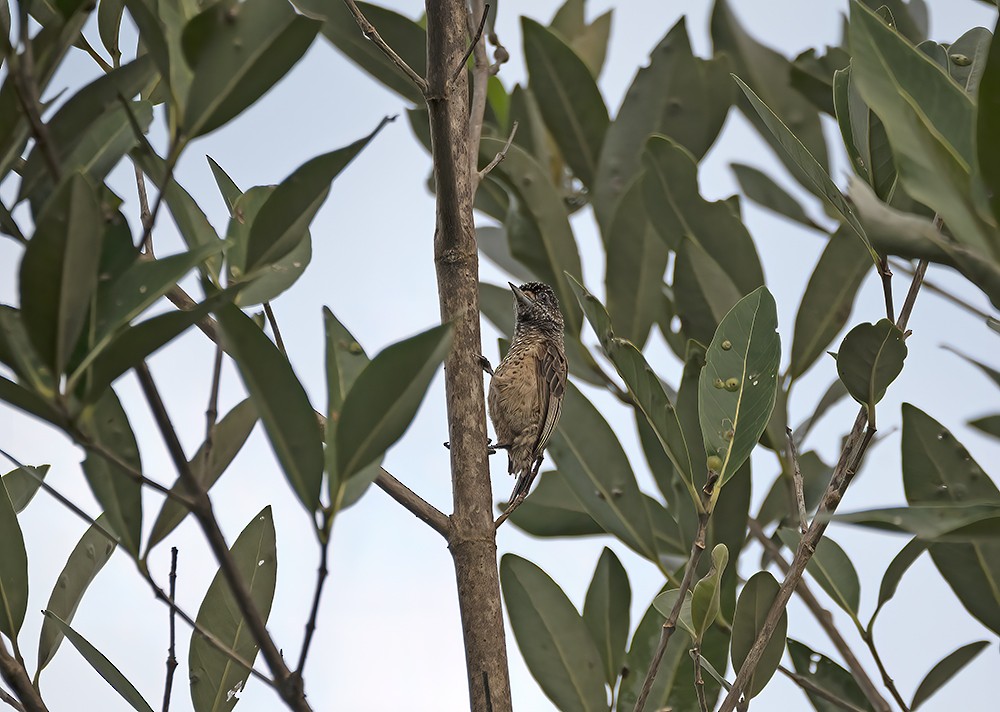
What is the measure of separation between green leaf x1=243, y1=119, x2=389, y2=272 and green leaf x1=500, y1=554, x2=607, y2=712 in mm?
1053

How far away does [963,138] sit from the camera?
1.13 meters

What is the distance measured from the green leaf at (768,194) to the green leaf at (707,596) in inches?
76.8

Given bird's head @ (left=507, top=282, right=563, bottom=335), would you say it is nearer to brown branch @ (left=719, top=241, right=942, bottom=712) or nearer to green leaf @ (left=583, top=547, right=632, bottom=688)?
green leaf @ (left=583, top=547, right=632, bottom=688)

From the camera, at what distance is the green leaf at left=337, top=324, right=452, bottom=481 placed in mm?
1144

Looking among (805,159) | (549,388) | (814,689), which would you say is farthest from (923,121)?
(549,388)

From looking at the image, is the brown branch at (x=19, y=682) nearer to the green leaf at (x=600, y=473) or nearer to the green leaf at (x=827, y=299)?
the green leaf at (x=600, y=473)

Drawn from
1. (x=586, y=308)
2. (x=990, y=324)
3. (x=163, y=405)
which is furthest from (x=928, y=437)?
(x=163, y=405)

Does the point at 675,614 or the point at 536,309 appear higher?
the point at 536,309

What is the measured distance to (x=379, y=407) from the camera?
1157 millimetres

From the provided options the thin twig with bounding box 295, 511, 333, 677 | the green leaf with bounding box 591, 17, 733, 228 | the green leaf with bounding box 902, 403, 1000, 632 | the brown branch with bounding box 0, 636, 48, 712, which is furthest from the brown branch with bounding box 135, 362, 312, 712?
the green leaf with bounding box 591, 17, 733, 228

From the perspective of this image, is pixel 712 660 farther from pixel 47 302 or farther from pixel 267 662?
pixel 47 302

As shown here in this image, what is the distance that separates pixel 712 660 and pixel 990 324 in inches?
35.7

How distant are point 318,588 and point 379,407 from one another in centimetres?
21

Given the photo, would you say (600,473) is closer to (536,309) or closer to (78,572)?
(78,572)
